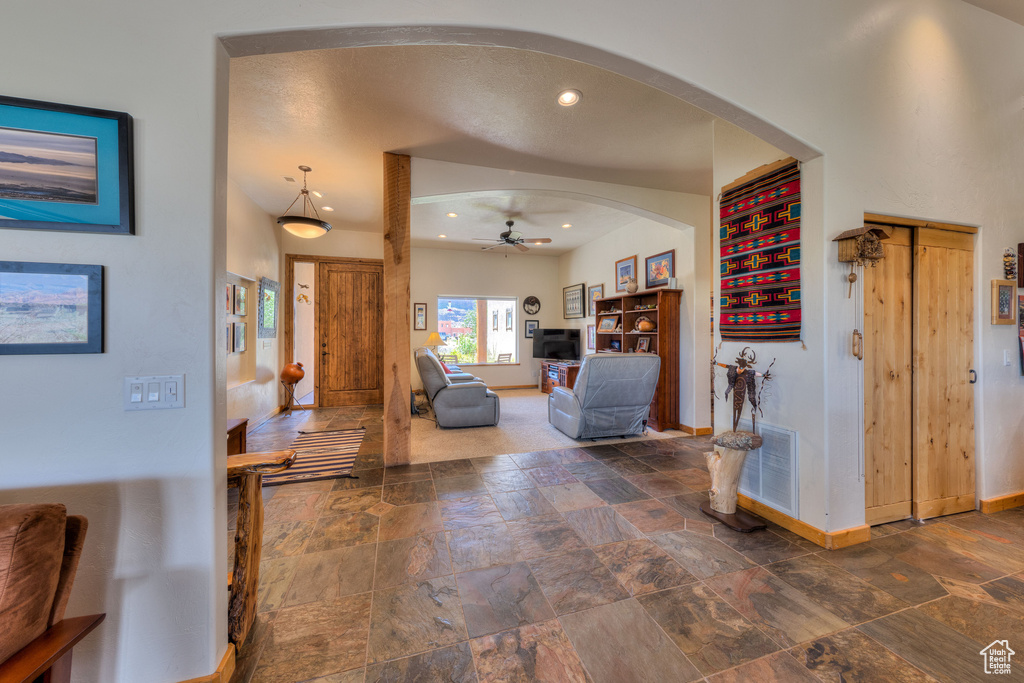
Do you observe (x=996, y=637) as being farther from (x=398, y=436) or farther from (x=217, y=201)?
(x=398, y=436)

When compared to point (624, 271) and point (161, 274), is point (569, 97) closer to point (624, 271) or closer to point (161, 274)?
point (161, 274)

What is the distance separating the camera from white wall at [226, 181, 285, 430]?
14.1 ft

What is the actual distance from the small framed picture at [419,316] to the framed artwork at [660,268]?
14.0ft

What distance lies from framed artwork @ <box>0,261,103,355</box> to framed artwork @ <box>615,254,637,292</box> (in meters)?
5.68

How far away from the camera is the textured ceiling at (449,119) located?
233cm

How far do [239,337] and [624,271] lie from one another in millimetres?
5473

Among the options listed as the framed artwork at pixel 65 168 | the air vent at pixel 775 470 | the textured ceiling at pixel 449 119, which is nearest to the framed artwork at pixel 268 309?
the textured ceiling at pixel 449 119

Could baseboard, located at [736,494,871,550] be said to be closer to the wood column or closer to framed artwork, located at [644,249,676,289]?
the wood column

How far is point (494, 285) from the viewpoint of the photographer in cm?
792

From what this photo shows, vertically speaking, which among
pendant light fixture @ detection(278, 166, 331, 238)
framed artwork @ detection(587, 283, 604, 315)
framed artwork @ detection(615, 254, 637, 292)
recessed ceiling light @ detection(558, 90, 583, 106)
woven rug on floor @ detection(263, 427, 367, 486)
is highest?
recessed ceiling light @ detection(558, 90, 583, 106)

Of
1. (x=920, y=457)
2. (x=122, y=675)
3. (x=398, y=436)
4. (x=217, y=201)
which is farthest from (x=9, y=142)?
(x=920, y=457)

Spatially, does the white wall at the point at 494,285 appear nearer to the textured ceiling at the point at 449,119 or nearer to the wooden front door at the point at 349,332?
the wooden front door at the point at 349,332

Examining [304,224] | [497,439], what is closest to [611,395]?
[497,439]

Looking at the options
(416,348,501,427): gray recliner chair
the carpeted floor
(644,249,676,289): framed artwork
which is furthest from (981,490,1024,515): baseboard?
(416,348,501,427): gray recliner chair
